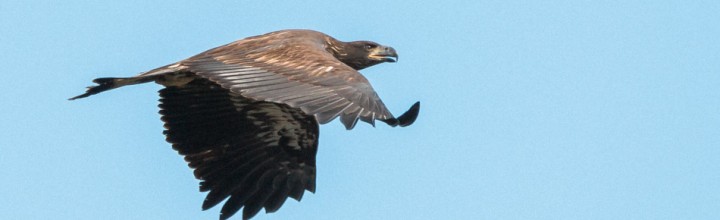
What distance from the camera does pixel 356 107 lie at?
11.9 meters

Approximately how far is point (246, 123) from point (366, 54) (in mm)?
1240

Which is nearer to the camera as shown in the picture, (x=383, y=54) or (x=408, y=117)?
(x=408, y=117)

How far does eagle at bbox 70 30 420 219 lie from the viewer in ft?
44.0

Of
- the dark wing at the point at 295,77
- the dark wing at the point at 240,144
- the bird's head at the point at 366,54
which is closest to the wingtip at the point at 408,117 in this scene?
the dark wing at the point at 295,77

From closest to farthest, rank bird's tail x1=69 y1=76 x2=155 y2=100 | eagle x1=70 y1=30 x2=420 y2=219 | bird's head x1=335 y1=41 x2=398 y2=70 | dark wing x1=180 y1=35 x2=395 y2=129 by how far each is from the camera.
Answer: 1. dark wing x1=180 y1=35 x2=395 y2=129
2. bird's tail x1=69 y1=76 x2=155 y2=100
3. eagle x1=70 y1=30 x2=420 y2=219
4. bird's head x1=335 y1=41 x2=398 y2=70

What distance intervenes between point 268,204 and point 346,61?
1.49 meters

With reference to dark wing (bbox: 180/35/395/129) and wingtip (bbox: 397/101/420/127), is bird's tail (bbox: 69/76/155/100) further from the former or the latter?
wingtip (bbox: 397/101/420/127)

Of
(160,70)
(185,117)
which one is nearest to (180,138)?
(185,117)

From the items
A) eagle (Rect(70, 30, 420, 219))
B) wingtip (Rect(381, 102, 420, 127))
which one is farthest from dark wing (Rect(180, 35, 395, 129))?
wingtip (Rect(381, 102, 420, 127))

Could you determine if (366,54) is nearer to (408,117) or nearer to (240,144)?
(240,144)

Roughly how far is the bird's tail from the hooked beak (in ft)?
8.08

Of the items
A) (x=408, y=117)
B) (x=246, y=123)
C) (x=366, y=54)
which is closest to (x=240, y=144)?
(x=246, y=123)

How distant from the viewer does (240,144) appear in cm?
1470

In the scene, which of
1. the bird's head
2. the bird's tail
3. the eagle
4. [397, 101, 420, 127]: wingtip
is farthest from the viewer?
the bird's head
